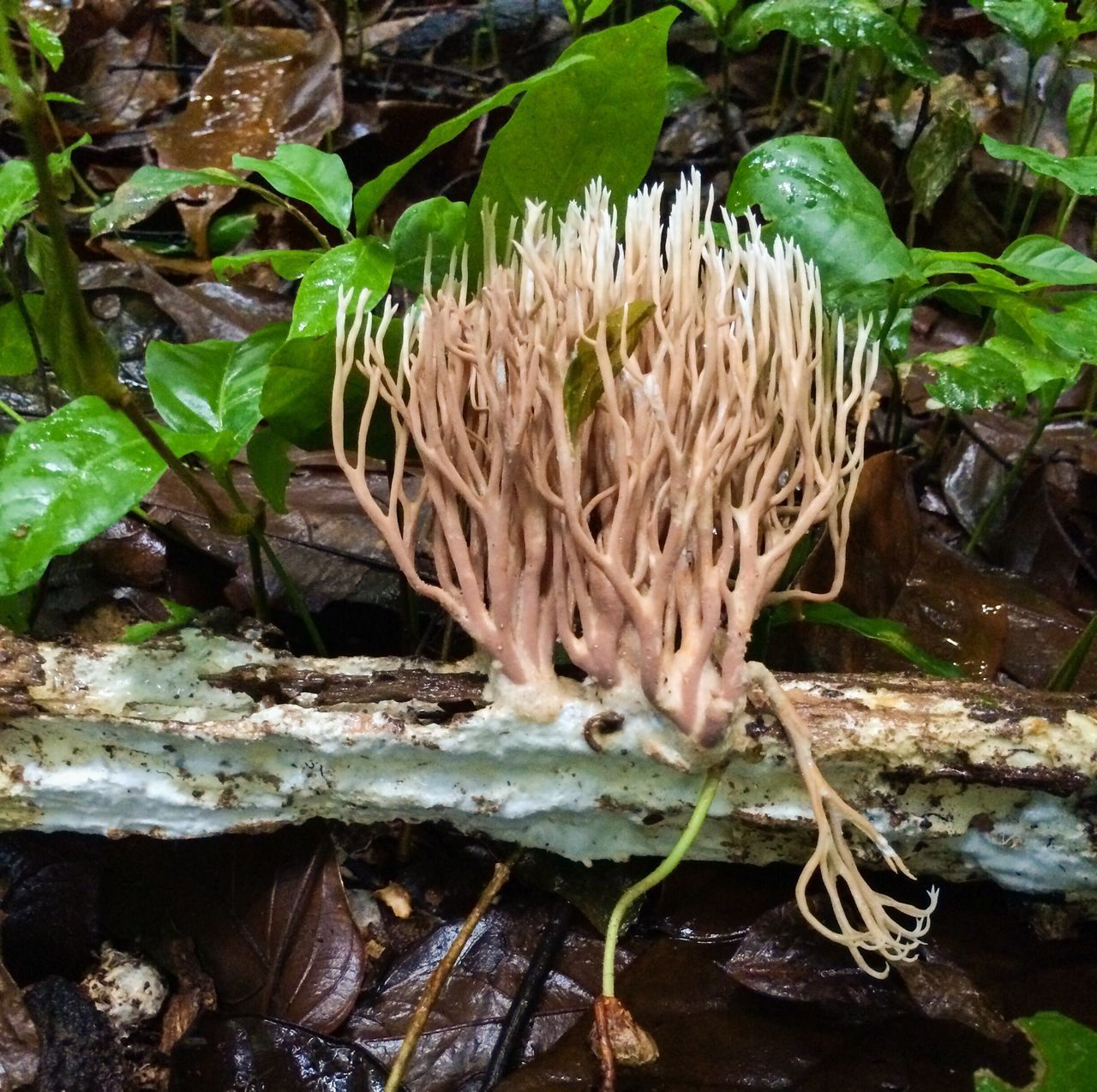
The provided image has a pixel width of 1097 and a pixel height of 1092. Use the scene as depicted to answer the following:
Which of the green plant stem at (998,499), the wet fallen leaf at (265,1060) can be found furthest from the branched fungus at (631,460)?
the green plant stem at (998,499)

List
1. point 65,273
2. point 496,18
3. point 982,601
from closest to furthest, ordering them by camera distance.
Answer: point 65,273 < point 982,601 < point 496,18

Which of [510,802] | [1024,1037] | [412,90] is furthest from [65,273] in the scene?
[412,90]

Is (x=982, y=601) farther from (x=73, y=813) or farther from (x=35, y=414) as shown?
(x=35, y=414)

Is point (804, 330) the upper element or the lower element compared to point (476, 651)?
upper

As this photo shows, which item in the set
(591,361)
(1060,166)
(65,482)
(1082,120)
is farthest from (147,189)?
(1082,120)

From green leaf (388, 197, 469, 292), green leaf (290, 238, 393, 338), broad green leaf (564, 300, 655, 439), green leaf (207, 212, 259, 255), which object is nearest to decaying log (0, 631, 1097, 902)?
broad green leaf (564, 300, 655, 439)

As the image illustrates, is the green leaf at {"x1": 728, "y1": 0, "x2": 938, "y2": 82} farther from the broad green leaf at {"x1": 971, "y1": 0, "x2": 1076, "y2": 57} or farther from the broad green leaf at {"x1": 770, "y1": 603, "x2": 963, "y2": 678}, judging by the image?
the broad green leaf at {"x1": 770, "y1": 603, "x2": 963, "y2": 678}
